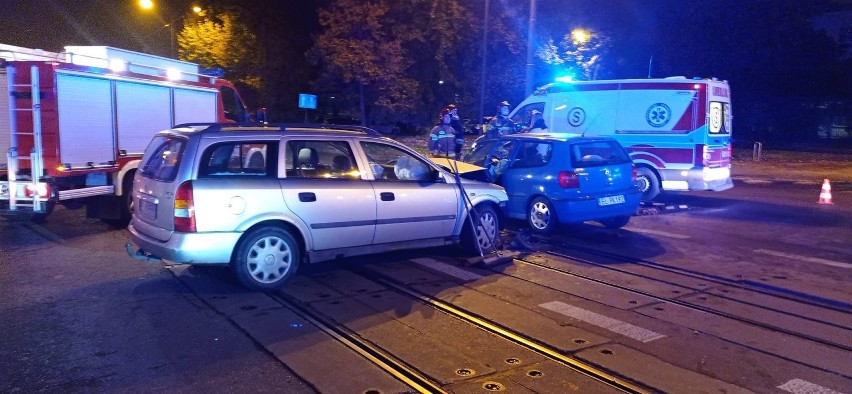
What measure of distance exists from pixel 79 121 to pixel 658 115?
10.6m

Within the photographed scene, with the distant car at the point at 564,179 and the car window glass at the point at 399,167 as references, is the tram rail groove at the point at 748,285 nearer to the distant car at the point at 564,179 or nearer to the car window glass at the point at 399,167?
the distant car at the point at 564,179

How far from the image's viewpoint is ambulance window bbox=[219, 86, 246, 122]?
14281 millimetres

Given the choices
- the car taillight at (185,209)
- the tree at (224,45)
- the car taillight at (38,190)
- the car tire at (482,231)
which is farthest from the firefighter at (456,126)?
the tree at (224,45)

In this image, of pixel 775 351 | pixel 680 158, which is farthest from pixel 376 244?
pixel 680 158

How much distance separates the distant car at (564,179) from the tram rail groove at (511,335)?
3274 mm

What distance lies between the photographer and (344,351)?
536 cm

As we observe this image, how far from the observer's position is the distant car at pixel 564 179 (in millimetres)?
10117

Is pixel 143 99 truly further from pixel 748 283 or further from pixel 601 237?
pixel 748 283

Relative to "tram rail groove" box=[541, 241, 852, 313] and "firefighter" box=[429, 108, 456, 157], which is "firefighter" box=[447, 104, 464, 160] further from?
"tram rail groove" box=[541, 241, 852, 313]

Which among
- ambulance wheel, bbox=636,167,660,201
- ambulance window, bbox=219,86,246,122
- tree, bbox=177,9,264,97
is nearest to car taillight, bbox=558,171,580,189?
ambulance wheel, bbox=636,167,660,201

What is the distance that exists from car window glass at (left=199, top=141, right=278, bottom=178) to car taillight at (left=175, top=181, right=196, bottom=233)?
8.4 inches

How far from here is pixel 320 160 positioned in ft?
24.9

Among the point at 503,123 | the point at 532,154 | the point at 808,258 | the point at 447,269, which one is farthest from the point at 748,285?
the point at 503,123

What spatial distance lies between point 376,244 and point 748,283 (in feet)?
13.6
